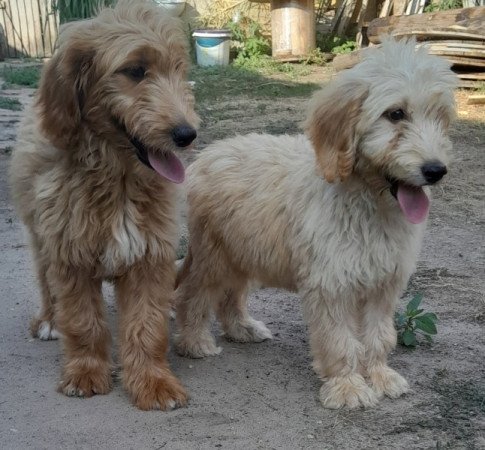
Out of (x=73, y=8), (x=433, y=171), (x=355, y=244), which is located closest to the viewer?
(x=433, y=171)

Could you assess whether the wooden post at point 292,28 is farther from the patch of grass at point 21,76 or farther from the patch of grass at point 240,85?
the patch of grass at point 21,76

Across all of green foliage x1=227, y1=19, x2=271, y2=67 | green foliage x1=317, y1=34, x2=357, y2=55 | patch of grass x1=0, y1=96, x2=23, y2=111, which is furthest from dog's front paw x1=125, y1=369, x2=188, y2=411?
green foliage x1=317, y1=34, x2=357, y2=55

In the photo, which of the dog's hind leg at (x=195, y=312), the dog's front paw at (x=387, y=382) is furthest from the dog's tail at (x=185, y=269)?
the dog's front paw at (x=387, y=382)

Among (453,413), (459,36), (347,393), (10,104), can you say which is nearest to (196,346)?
(347,393)

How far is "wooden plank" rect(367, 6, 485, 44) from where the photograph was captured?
10.8 m

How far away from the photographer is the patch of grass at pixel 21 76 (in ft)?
39.3

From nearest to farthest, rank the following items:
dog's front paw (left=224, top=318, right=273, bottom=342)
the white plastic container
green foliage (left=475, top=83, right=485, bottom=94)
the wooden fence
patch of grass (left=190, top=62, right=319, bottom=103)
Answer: dog's front paw (left=224, top=318, right=273, bottom=342) < green foliage (left=475, top=83, right=485, bottom=94) < patch of grass (left=190, top=62, right=319, bottom=103) < the white plastic container < the wooden fence

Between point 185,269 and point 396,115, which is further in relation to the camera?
point 185,269

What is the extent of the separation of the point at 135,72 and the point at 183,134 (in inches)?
14.8

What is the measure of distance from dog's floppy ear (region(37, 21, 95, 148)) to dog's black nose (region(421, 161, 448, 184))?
155 centimetres

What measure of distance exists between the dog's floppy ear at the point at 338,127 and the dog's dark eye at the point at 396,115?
137 mm

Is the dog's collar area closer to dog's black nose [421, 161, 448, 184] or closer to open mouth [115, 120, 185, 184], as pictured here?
dog's black nose [421, 161, 448, 184]

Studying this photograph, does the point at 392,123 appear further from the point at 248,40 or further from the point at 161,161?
the point at 248,40

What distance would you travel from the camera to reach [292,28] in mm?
14453
